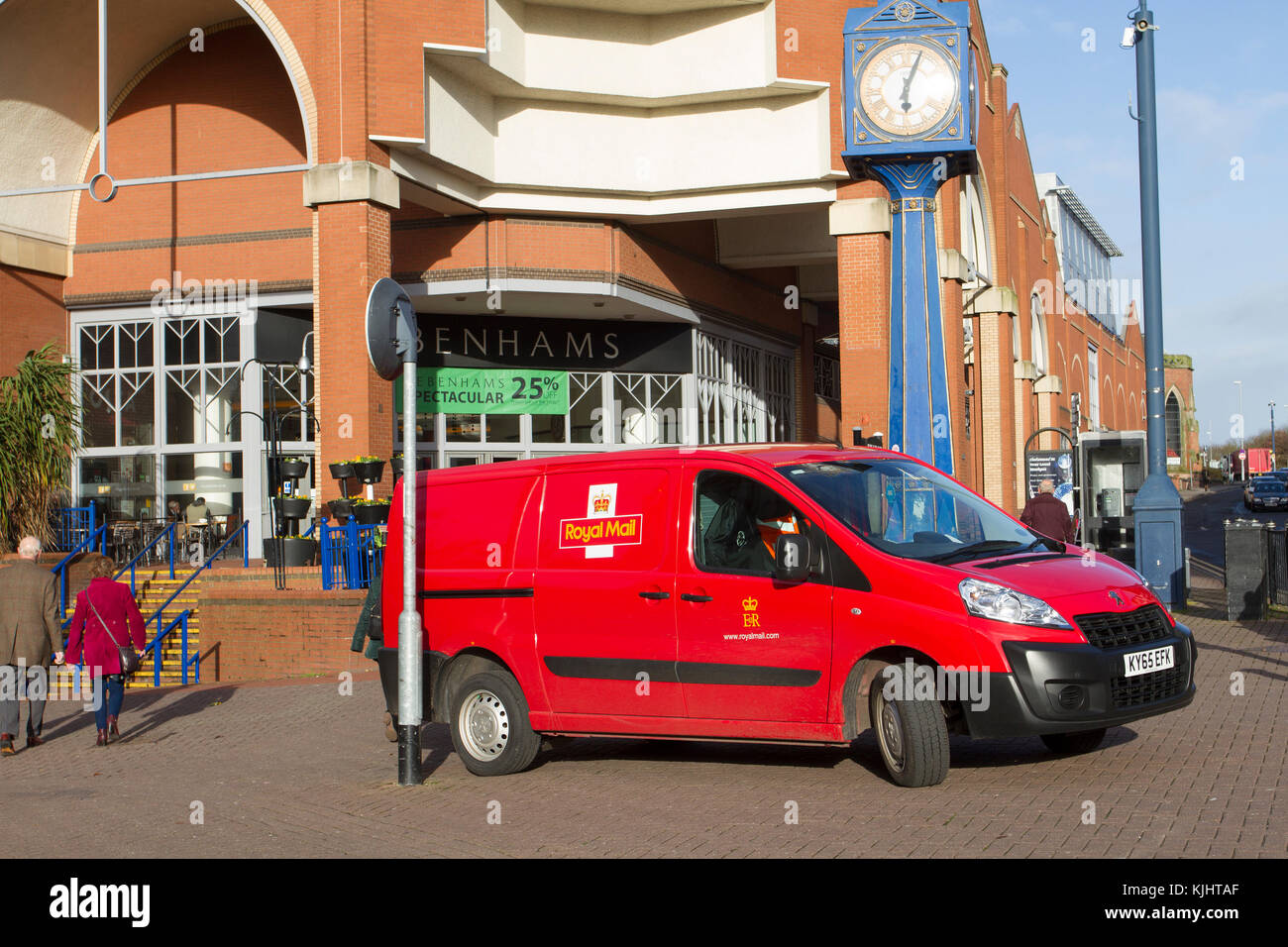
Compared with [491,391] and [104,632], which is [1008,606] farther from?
[491,391]

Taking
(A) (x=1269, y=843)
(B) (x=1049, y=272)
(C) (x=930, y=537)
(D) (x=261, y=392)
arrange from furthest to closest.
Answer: (B) (x=1049, y=272) → (D) (x=261, y=392) → (C) (x=930, y=537) → (A) (x=1269, y=843)

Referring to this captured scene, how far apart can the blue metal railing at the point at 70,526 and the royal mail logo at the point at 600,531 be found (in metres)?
15.2

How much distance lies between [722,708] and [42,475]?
15613 mm

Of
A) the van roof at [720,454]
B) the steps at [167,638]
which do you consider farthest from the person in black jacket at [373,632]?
the steps at [167,638]

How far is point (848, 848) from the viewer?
19.5 feet

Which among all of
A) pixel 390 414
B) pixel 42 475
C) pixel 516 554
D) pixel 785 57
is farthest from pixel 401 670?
pixel 785 57

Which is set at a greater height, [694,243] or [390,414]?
[694,243]

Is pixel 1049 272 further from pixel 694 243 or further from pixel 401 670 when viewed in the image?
pixel 401 670

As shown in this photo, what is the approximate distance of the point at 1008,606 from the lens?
6.79 meters

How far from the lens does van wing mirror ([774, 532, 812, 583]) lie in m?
7.14

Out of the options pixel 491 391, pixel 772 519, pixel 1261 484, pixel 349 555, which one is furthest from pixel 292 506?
pixel 1261 484

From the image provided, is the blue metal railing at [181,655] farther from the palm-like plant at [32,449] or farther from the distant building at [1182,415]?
the distant building at [1182,415]

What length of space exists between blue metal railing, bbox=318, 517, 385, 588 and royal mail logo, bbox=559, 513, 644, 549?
7738 mm

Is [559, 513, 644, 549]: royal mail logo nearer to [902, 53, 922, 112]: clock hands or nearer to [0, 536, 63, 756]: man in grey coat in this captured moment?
[0, 536, 63, 756]: man in grey coat
